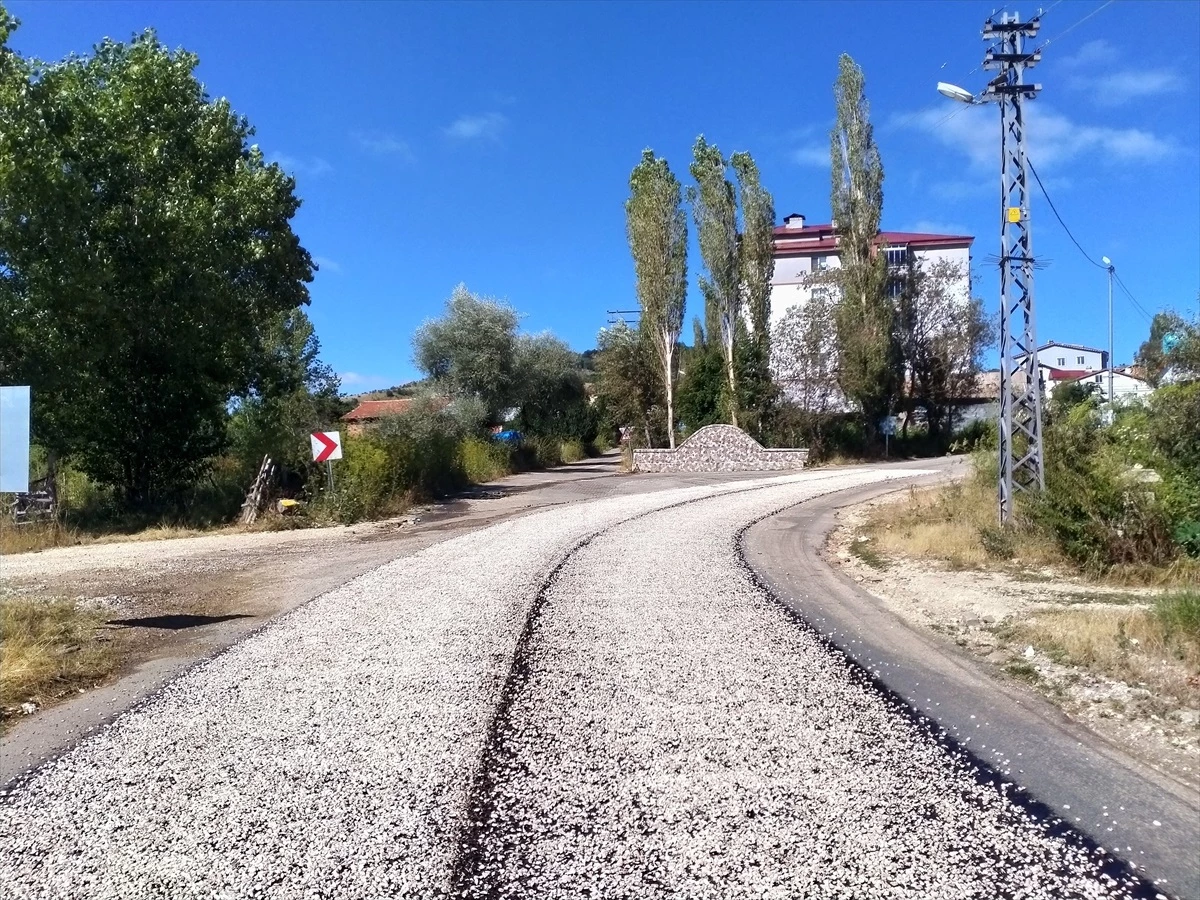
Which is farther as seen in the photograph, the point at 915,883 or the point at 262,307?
the point at 262,307

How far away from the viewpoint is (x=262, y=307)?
2206cm

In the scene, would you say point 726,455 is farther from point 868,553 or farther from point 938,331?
point 868,553

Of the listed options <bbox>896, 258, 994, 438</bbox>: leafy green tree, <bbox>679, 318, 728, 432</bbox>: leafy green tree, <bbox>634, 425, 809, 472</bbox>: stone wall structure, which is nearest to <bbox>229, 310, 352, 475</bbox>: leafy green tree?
<bbox>634, 425, 809, 472</bbox>: stone wall structure

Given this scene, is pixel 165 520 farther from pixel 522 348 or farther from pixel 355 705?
pixel 522 348

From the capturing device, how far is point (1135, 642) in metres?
7.19

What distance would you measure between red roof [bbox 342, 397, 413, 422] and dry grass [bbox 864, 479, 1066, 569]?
70.0 feet

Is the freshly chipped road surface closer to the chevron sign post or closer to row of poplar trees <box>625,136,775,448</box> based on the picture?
the chevron sign post

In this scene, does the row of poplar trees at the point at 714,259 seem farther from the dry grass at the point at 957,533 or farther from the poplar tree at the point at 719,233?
the dry grass at the point at 957,533

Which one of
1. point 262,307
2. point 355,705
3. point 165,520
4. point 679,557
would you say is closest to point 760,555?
point 679,557

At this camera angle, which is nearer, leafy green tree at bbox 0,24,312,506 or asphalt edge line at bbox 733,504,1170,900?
asphalt edge line at bbox 733,504,1170,900

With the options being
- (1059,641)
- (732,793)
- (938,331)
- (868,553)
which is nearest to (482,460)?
(868,553)

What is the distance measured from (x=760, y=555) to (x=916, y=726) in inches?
308

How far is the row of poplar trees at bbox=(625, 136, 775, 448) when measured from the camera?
133 ft

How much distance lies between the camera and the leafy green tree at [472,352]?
42.5 metres
